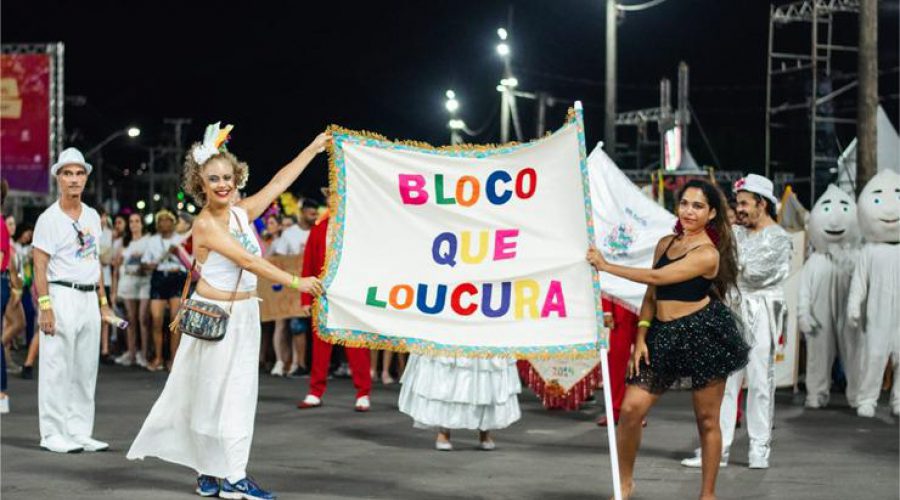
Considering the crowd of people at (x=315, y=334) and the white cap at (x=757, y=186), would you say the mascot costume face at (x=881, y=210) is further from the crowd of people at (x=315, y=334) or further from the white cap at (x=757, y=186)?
the white cap at (x=757, y=186)

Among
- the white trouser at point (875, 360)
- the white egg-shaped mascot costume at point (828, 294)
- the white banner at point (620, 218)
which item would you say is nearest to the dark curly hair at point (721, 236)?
the white banner at point (620, 218)

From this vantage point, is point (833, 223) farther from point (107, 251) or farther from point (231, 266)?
point (107, 251)

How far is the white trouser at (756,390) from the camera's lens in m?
10.1

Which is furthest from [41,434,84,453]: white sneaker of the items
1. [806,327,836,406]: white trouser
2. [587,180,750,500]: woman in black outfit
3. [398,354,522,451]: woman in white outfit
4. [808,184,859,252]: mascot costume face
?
[808,184,859,252]: mascot costume face

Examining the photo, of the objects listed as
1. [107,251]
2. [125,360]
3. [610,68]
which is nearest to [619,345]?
[125,360]

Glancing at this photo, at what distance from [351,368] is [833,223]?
5.34m

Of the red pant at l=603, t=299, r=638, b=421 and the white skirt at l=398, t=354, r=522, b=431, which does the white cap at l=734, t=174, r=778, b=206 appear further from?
the red pant at l=603, t=299, r=638, b=421

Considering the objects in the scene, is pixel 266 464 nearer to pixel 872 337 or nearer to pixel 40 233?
pixel 40 233

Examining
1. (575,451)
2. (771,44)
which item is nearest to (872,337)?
(575,451)

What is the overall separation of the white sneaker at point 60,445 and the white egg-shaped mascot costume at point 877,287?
7.65 m

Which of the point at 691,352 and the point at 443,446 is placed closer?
the point at 691,352

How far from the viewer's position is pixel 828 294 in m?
14.9

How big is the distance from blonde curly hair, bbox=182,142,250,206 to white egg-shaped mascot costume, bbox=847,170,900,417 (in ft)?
24.7

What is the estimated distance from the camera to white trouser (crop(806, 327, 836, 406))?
47.7 ft
